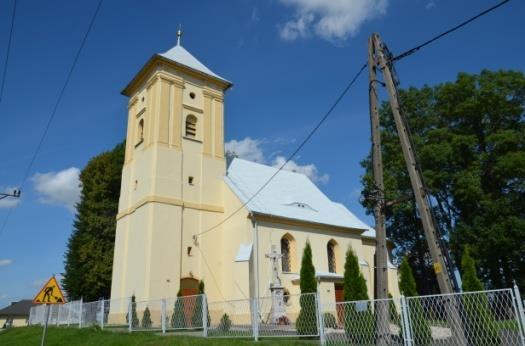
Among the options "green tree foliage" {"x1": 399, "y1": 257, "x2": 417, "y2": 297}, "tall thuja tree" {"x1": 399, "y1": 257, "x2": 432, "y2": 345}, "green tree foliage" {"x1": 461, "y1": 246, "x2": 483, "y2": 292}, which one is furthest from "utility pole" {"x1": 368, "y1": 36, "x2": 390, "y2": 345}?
"green tree foliage" {"x1": 399, "y1": 257, "x2": 417, "y2": 297}

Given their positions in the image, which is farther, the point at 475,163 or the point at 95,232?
the point at 95,232

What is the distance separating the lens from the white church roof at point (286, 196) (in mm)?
23094

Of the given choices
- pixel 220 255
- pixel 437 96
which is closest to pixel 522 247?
pixel 437 96

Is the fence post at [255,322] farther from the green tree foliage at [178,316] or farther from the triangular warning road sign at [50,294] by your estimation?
the triangular warning road sign at [50,294]

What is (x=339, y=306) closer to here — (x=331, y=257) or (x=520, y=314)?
(x=520, y=314)

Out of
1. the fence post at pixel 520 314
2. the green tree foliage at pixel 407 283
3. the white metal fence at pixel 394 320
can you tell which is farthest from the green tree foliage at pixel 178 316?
the fence post at pixel 520 314

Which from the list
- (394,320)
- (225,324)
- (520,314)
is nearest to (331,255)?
(225,324)

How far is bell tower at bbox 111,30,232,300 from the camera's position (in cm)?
2030

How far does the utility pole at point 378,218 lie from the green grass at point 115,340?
1.56 meters

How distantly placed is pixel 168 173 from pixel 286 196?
298 inches

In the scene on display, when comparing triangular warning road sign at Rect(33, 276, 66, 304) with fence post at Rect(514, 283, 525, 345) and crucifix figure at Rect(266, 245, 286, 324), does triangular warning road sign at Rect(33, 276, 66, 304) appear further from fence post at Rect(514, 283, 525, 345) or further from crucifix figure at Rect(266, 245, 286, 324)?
fence post at Rect(514, 283, 525, 345)

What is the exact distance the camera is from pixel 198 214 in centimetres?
2227

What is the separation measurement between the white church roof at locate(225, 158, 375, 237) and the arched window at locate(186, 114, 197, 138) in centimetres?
312

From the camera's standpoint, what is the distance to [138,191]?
22547 mm
